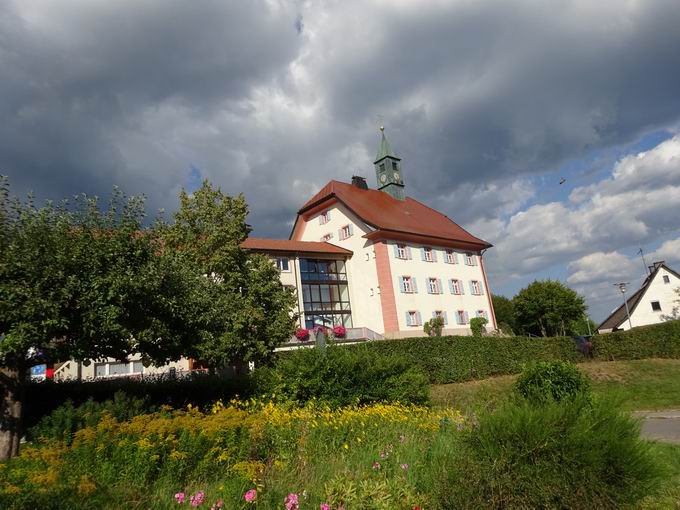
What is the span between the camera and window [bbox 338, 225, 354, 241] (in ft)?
137

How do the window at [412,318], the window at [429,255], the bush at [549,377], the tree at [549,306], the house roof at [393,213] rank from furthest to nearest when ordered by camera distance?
1. the tree at [549,306]
2. the window at [429,255]
3. the house roof at [393,213]
4. the window at [412,318]
5. the bush at [549,377]

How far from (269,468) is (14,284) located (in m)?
5.63

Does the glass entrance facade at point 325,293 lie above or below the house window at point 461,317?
above

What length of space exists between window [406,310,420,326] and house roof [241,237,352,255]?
699 centimetres

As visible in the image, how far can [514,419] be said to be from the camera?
15.1ft

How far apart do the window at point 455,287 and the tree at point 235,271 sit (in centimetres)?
2496

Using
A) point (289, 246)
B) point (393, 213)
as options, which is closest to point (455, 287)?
point (393, 213)

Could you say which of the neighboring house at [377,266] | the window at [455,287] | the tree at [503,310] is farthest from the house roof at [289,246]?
the tree at [503,310]

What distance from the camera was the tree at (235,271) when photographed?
62.4 feet

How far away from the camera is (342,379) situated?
36.4 feet

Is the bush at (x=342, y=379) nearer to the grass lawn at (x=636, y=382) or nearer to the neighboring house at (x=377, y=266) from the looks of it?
the grass lawn at (x=636, y=382)

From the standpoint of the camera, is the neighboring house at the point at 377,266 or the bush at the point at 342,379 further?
the neighboring house at the point at 377,266

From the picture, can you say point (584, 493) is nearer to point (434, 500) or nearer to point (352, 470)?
point (434, 500)

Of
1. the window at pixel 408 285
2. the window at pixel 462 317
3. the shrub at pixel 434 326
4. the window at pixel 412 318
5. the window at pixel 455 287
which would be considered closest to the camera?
the window at pixel 412 318
